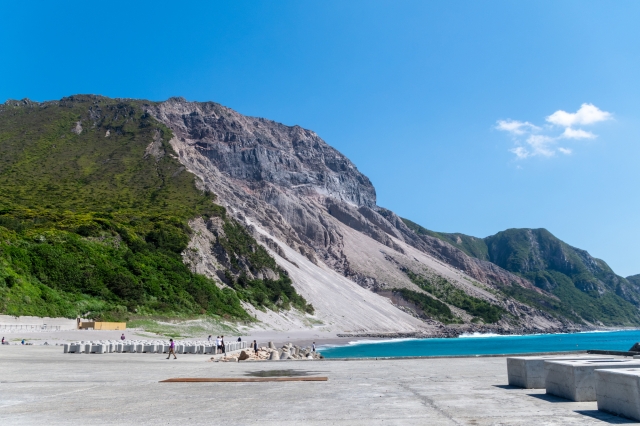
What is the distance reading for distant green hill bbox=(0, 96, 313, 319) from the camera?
55.9 m

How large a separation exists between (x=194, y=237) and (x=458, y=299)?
307 feet

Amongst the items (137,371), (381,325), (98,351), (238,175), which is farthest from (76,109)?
(137,371)

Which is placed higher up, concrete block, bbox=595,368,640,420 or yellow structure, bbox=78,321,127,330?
yellow structure, bbox=78,321,127,330

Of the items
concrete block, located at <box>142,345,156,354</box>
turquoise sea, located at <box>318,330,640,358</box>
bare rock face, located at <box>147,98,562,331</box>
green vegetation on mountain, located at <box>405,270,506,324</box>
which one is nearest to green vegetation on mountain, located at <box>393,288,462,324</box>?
bare rock face, located at <box>147,98,562,331</box>

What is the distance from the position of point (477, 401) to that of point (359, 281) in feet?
413

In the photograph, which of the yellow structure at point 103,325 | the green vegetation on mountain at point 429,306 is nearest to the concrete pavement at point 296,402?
the yellow structure at point 103,325

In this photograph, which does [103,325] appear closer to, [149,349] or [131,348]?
[149,349]

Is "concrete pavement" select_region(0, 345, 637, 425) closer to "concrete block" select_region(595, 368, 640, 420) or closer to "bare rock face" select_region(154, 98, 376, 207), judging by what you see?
"concrete block" select_region(595, 368, 640, 420)

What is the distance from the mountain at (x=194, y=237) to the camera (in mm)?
61469

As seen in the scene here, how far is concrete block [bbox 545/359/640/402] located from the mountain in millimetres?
46895

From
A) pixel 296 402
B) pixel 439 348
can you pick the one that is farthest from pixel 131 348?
pixel 439 348

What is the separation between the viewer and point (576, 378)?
1035 centimetres

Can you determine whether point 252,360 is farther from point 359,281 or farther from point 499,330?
point 499,330

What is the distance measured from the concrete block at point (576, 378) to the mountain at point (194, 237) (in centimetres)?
4690
